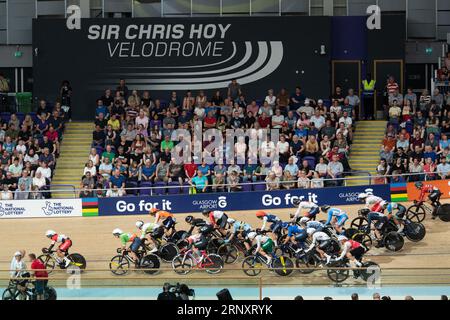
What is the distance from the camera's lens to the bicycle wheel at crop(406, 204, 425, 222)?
29.8m

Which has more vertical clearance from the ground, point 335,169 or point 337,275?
point 335,169

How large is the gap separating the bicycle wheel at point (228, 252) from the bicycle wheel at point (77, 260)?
12.0ft

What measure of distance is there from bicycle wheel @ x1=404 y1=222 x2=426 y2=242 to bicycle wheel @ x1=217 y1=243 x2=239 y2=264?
199 inches

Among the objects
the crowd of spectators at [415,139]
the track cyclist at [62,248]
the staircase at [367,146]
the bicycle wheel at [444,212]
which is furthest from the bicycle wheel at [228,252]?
the staircase at [367,146]

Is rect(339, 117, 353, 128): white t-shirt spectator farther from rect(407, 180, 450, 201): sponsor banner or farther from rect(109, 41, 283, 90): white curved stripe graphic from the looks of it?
rect(109, 41, 283, 90): white curved stripe graphic

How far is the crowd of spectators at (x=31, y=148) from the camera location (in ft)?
109

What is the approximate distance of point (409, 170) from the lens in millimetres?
32594

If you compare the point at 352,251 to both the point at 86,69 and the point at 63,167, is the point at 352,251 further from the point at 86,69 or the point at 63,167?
the point at 86,69

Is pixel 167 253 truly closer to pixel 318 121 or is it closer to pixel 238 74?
pixel 318 121

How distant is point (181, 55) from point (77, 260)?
15505 mm

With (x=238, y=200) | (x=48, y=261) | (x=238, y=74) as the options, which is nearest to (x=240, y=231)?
(x=48, y=261)

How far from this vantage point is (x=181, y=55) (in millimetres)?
40438

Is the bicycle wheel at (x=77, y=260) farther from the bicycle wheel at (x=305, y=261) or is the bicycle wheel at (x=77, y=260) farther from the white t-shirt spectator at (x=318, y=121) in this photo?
the white t-shirt spectator at (x=318, y=121)
